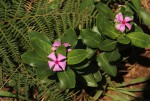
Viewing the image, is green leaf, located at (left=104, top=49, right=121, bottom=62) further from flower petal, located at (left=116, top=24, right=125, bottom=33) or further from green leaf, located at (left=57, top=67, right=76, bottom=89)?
green leaf, located at (left=57, top=67, right=76, bottom=89)

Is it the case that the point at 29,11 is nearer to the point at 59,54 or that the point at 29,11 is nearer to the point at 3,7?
the point at 3,7

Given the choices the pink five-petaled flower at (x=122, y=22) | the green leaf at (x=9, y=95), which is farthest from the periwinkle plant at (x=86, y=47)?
the green leaf at (x=9, y=95)

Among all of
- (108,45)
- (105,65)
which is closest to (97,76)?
(105,65)

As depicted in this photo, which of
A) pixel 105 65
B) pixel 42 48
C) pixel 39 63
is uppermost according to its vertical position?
pixel 42 48

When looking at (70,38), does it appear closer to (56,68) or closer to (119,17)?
(56,68)

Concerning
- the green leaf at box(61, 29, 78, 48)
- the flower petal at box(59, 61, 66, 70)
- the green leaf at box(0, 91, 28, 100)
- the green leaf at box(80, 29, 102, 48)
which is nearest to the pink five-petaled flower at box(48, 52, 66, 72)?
the flower petal at box(59, 61, 66, 70)

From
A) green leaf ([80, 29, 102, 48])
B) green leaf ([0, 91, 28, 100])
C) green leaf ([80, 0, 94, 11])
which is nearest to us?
green leaf ([80, 29, 102, 48])

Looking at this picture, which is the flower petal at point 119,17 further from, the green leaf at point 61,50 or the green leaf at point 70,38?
the green leaf at point 61,50
